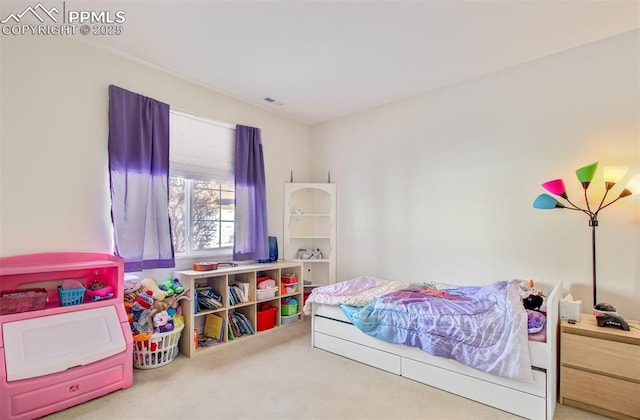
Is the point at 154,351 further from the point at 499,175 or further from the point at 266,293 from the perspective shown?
the point at 499,175

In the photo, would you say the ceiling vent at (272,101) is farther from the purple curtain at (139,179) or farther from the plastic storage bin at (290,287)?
the plastic storage bin at (290,287)

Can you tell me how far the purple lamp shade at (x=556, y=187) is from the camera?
2602 millimetres

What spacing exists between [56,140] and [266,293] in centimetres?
231

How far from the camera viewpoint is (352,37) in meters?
2.52

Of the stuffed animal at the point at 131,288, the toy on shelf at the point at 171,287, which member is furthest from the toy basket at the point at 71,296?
the toy on shelf at the point at 171,287

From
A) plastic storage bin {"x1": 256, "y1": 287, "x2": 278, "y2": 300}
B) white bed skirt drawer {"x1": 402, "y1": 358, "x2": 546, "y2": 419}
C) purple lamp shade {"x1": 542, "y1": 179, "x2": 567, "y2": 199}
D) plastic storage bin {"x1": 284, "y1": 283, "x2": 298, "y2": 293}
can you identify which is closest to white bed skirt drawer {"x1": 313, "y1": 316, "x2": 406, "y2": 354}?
white bed skirt drawer {"x1": 402, "y1": 358, "x2": 546, "y2": 419}

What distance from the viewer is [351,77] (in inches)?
126

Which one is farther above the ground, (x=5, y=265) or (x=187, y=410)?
(x=5, y=265)

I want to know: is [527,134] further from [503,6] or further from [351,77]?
[351,77]

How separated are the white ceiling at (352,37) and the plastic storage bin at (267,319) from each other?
2430 millimetres

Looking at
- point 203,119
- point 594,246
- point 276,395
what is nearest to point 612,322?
point 594,246

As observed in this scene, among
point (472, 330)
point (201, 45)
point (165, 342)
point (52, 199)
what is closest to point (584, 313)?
point (472, 330)

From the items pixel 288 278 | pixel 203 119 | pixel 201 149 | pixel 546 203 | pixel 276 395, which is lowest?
pixel 276 395

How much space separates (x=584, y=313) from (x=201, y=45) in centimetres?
371
